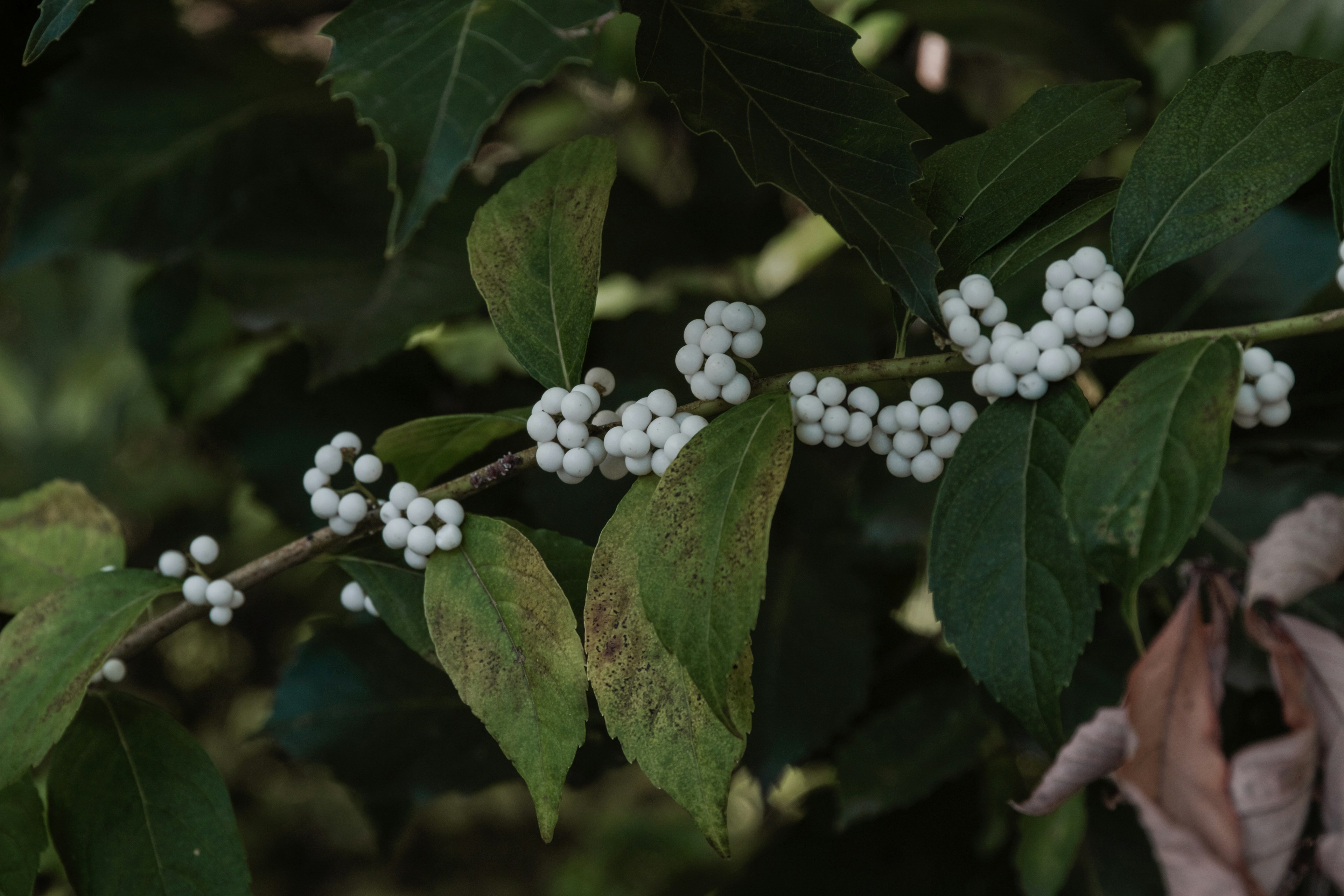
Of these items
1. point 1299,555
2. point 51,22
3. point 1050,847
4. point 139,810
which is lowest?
point 1050,847

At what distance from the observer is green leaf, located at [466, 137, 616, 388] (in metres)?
0.27

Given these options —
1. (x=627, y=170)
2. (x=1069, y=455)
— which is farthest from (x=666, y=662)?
(x=627, y=170)

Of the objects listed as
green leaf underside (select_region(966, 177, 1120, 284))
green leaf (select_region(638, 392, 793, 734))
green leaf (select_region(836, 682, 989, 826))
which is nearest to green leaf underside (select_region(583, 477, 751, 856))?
green leaf (select_region(638, 392, 793, 734))

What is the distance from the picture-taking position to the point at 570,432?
0.83 ft

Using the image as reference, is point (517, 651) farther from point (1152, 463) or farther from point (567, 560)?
point (1152, 463)

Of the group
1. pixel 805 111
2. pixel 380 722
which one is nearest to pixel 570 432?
pixel 805 111

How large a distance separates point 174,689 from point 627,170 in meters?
0.67

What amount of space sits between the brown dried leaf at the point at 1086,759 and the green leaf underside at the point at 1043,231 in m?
0.11

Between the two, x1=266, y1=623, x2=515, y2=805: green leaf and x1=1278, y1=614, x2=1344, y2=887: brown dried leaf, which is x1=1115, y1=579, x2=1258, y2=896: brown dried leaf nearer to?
x1=1278, y1=614, x2=1344, y2=887: brown dried leaf

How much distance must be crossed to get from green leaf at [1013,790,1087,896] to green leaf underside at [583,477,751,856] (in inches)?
11.5

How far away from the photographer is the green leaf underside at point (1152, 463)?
208 millimetres

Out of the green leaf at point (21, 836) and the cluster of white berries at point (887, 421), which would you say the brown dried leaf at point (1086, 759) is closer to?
the cluster of white berries at point (887, 421)

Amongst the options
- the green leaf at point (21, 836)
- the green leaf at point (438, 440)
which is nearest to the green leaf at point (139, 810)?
the green leaf at point (21, 836)

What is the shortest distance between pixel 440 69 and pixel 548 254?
0.19ft
